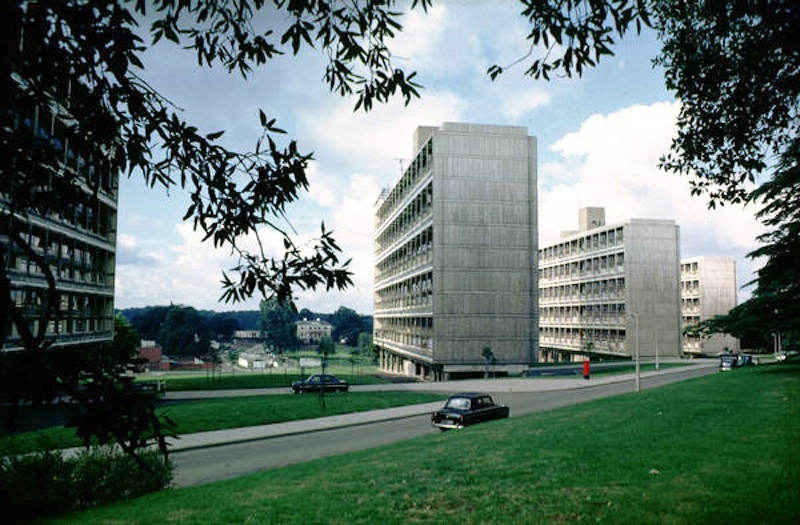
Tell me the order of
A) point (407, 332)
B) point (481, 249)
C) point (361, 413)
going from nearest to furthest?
point (361, 413) < point (481, 249) < point (407, 332)

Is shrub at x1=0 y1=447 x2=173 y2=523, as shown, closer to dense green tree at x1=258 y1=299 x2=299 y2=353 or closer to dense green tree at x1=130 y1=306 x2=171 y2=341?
dense green tree at x1=258 y1=299 x2=299 y2=353

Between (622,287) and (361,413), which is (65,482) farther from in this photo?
(622,287)

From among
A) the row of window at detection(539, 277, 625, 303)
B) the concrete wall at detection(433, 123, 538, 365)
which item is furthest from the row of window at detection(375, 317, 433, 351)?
the row of window at detection(539, 277, 625, 303)

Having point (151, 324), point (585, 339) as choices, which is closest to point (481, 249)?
point (585, 339)

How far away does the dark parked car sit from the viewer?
867 inches

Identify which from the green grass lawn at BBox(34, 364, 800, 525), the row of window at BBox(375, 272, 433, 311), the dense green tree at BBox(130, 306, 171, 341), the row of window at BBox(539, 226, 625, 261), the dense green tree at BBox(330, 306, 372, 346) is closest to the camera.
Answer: the green grass lawn at BBox(34, 364, 800, 525)

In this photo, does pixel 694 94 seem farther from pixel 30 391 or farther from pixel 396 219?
pixel 396 219

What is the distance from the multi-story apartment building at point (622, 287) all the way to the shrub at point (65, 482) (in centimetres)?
7132

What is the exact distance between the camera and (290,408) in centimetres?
2919

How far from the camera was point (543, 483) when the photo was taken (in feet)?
33.5

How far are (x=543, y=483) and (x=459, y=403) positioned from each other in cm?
→ 1285

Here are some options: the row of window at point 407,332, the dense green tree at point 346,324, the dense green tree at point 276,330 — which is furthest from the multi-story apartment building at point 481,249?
the dense green tree at point 346,324

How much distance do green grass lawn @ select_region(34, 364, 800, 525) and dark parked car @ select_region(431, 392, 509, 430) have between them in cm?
490

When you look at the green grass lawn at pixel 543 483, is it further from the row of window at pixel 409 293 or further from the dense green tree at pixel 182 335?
the dense green tree at pixel 182 335
